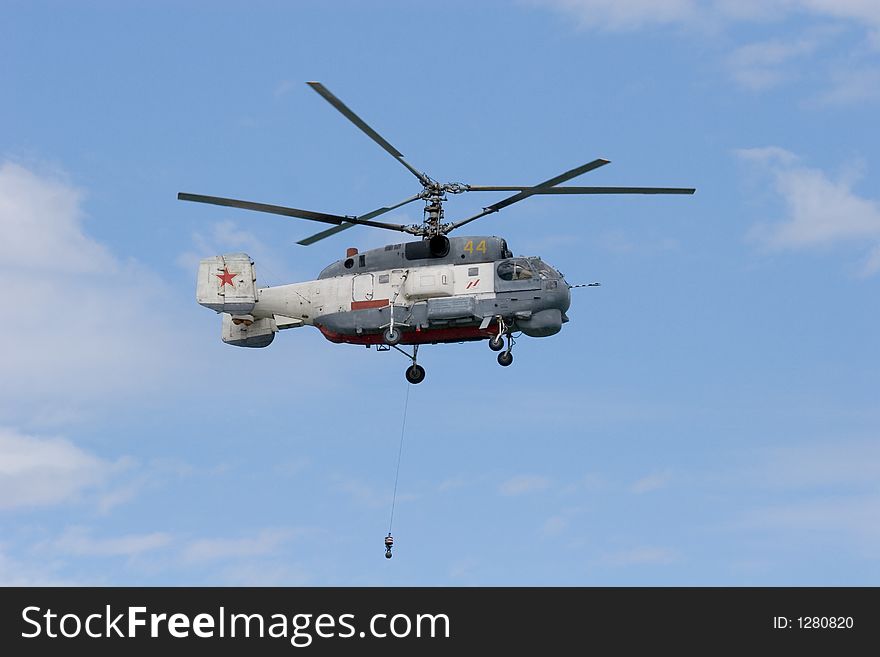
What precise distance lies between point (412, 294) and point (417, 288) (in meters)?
0.26

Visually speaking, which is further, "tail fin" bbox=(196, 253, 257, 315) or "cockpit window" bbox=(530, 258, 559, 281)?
"tail fin" bbox=(196, 253, 257, 315)

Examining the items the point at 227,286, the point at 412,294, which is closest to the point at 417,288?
the point at 412,294

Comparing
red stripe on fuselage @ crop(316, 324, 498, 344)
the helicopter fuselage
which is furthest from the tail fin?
red stripe on fuselage @ crop(316, 324, 498, 344)

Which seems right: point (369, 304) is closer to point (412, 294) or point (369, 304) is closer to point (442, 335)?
point (412, 294)

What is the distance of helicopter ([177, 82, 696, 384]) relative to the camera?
2552 inches

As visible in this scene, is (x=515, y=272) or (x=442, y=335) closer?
(x=515, y=272)

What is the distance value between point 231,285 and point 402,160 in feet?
28.3

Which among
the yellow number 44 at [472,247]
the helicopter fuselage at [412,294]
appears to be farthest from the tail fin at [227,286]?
the yellow number 44 at [472,247]

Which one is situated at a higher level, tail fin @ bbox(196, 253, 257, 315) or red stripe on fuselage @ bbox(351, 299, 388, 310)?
tail fin @ bbox(196, 253, 257, 315)

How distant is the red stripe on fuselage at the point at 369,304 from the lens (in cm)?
6656

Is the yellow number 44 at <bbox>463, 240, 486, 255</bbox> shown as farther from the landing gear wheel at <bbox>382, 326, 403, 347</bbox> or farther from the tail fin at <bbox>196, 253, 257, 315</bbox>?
the tail fin at <bbox>196, 253, 257, 315</bbox>

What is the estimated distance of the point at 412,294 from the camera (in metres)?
66.0

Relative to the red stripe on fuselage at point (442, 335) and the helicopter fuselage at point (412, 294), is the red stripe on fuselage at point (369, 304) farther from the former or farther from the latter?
the red stripe on fuselage at point (442, 335)
